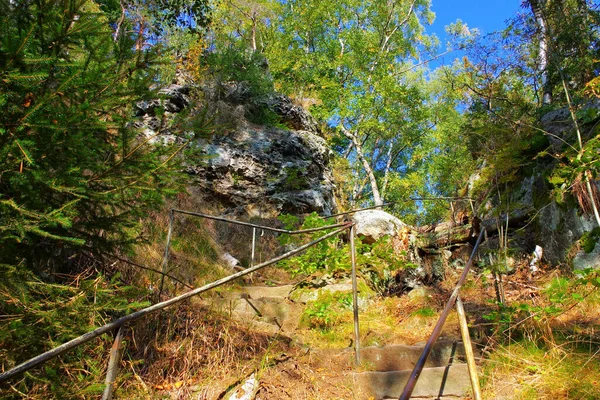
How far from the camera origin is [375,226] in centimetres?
702

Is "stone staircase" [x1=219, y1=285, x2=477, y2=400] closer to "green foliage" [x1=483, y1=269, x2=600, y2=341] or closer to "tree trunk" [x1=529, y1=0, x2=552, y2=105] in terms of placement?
"green foliage" [x1=483, y1=269, x2=600, y2=341]

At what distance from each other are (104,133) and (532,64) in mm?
7169

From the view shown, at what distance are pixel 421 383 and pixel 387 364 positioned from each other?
0.52m

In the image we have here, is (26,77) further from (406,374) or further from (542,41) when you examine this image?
(542,41)

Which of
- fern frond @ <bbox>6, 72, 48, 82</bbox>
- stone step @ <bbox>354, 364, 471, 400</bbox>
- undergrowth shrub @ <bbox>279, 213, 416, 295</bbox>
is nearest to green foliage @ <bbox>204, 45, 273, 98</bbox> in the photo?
undergrowth shrub @ <bbox>279, 213, 416, 295</bbox>

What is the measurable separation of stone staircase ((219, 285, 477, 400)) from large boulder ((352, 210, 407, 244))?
8.25ft

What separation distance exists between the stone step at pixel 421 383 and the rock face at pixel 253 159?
239 inches

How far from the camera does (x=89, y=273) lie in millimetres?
3092

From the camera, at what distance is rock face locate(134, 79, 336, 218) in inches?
350

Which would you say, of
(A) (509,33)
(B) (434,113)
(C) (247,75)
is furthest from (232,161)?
(B) (434,113)

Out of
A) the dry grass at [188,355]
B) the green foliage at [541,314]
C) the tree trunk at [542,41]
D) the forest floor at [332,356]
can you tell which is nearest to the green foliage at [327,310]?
the forest floor at [332,356]

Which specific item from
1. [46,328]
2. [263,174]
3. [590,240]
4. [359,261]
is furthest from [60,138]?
[263,174]

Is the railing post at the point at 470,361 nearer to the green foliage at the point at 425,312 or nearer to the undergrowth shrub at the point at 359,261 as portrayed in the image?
the green foliage at the point at 425,312

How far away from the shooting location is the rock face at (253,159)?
889cm
